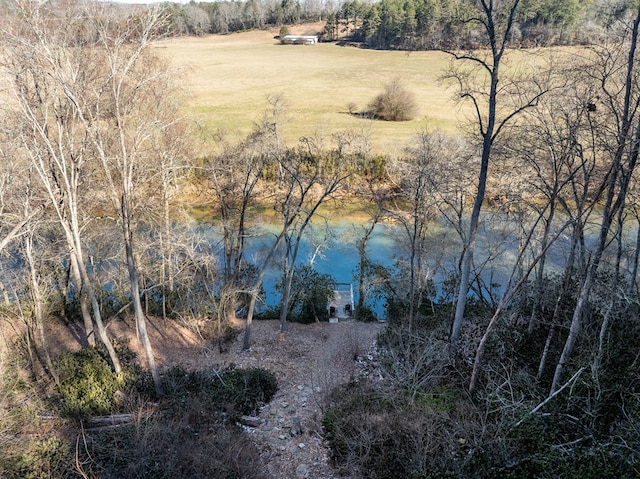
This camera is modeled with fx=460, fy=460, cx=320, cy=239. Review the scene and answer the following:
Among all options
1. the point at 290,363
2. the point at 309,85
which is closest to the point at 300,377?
the point at 290,363

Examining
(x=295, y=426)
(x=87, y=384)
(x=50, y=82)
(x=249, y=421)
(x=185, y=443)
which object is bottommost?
(x=249, y=421)

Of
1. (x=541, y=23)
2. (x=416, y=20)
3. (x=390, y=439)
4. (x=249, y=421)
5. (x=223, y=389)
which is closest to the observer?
→ (x=390, y=439)

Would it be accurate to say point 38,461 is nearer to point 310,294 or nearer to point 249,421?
point 249,421

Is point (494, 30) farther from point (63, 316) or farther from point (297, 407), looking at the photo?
point (63, 316)

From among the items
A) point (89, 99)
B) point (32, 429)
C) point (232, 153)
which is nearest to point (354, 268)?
point (232, 153)

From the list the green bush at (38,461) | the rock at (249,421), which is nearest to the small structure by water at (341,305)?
the rock at (249,421)

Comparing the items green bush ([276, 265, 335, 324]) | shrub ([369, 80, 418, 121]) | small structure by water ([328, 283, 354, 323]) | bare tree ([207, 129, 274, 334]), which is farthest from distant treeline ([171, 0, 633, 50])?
small structure by water ([328, 283, 354, 323])

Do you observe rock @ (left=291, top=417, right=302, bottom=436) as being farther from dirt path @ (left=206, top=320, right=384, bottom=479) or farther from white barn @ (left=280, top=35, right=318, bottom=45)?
white barn @ (left=280, top=35, right=318, bottom=45)
